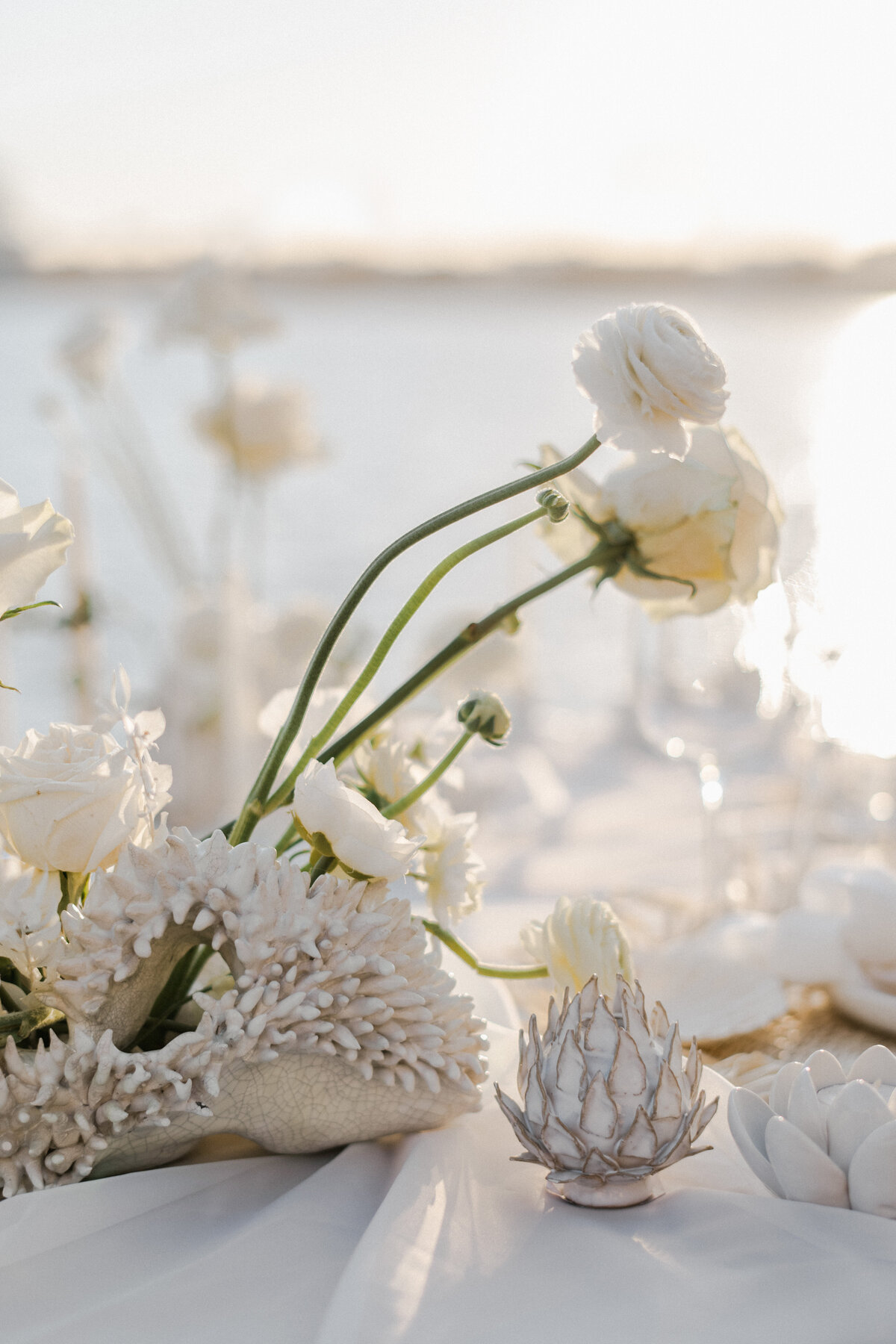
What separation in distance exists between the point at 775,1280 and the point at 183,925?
0.19m

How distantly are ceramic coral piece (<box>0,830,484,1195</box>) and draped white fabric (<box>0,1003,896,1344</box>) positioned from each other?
0.07 ft

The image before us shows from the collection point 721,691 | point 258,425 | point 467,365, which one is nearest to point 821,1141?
point 721,691

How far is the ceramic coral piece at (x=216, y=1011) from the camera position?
288mm

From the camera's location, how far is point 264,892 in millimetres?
294

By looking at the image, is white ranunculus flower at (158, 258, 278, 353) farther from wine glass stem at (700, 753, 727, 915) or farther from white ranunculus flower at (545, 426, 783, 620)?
white ranunculus flower at (545, 426, 783, 620)

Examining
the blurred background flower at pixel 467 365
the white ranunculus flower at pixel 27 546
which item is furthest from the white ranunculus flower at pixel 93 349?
the white ranunculus flower at pixel 27 546

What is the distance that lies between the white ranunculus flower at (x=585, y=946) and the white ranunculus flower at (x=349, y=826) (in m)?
0.09

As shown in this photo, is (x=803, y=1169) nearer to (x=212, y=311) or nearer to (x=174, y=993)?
(x=174, y=993)

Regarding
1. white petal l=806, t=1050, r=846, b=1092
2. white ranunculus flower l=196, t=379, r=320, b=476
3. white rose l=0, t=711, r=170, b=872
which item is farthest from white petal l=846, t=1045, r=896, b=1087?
white ranunculus flower l=196, t=379, r=320, b=476

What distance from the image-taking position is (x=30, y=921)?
0.96ft

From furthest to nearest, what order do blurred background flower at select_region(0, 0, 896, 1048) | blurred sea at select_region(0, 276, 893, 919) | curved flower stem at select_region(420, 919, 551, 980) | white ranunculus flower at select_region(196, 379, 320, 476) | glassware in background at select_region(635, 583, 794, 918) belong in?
blurred sea at select_region(0, 276, 893, 919) → white ranunculus flower at select_region(196, 379, 320, 476) → blurred background flower at select_region(0, 0, 896, 1048) → glassware in background at select_region(635, 583, 794, 918) → curved flower stem at select_region(420, 919, 551, 980)

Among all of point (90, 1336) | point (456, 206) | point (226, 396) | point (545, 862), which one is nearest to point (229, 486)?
point (226, 396)

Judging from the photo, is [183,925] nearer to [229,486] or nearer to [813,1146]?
[813,1146]

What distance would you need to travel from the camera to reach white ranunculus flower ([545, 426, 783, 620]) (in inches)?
13.3
